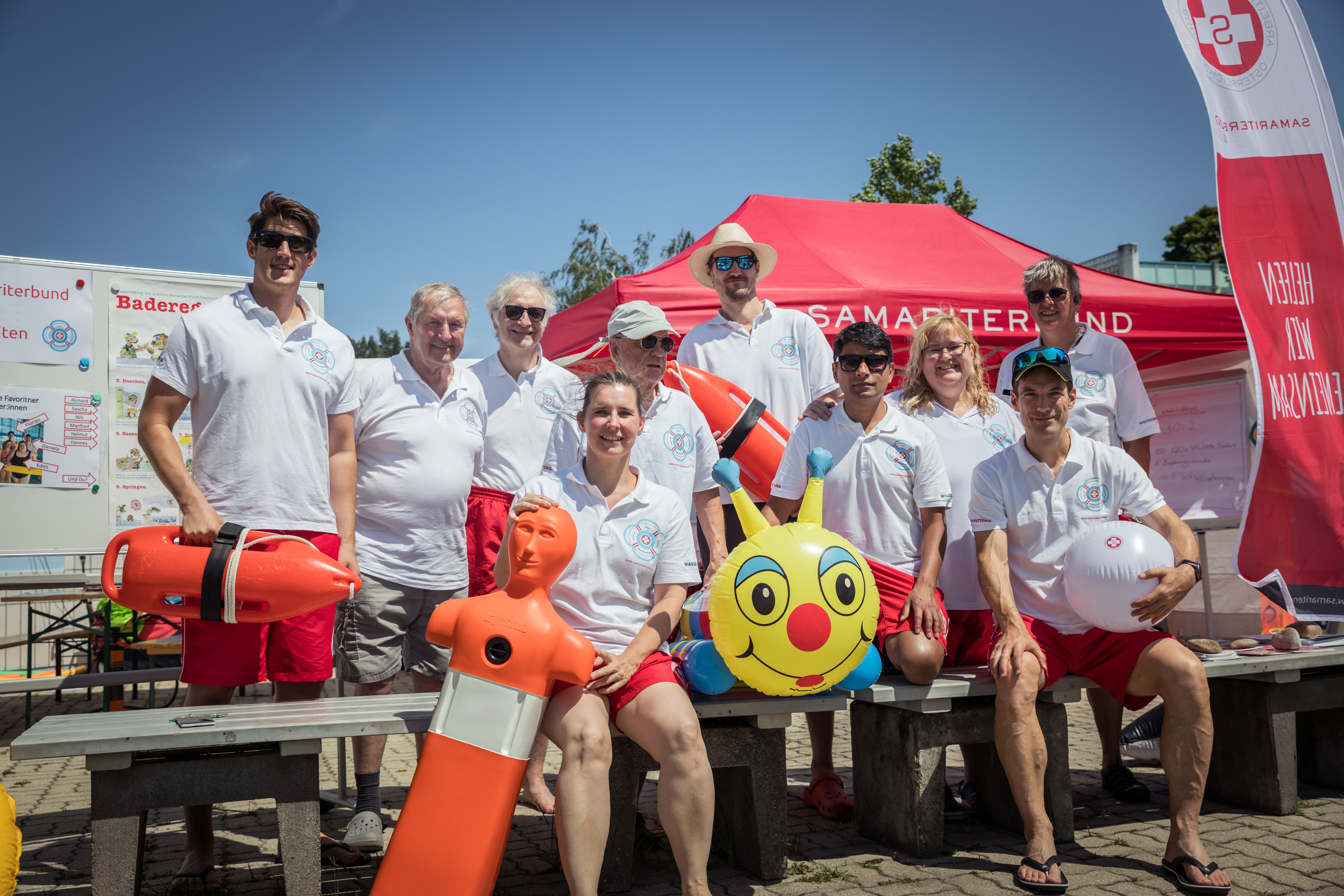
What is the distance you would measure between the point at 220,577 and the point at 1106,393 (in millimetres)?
3546

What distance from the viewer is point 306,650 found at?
2.96m

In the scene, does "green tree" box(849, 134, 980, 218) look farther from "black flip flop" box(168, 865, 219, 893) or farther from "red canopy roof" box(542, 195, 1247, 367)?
"black flip flop" box(168, 865, 219, 893)

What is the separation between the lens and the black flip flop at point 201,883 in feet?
9.32

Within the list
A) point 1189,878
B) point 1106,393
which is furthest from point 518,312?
point 1189,878

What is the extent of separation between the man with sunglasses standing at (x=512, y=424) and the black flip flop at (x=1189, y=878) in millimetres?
2222

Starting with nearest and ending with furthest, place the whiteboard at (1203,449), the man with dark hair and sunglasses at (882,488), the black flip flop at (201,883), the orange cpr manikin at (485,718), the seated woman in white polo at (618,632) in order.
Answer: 1. the orange cpr manikin at (485,718)
2. the seated woman in white polo at (618,632)
3. the black flip flop at (201,883)
4. the man with dark hair and sunglasses at (882,488)
5. the whiteboard at (1203,449)

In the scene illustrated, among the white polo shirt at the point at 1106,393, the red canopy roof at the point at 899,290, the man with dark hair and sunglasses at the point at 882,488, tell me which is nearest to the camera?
the man with dark hair and sunglasses at the point at 882,488

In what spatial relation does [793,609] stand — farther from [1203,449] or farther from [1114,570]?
[1203,449]

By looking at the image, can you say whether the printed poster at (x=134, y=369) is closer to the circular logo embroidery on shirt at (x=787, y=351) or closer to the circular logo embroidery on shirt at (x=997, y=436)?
the circular logo embroidery on shirt at (x=787, y=351)

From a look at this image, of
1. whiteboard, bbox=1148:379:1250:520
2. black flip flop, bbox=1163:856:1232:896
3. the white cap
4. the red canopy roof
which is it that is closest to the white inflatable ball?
black flip flop, bbox=1163:856:1232:896

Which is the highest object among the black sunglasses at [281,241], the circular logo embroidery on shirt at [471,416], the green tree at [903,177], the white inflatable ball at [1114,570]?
the green tree at [903,177]

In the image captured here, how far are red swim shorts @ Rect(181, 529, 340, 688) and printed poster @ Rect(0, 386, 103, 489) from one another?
360cm

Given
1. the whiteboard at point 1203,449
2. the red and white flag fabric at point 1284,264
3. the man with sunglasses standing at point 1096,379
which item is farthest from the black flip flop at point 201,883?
the whiteboard at point 1203,449

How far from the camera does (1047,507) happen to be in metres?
3.29
